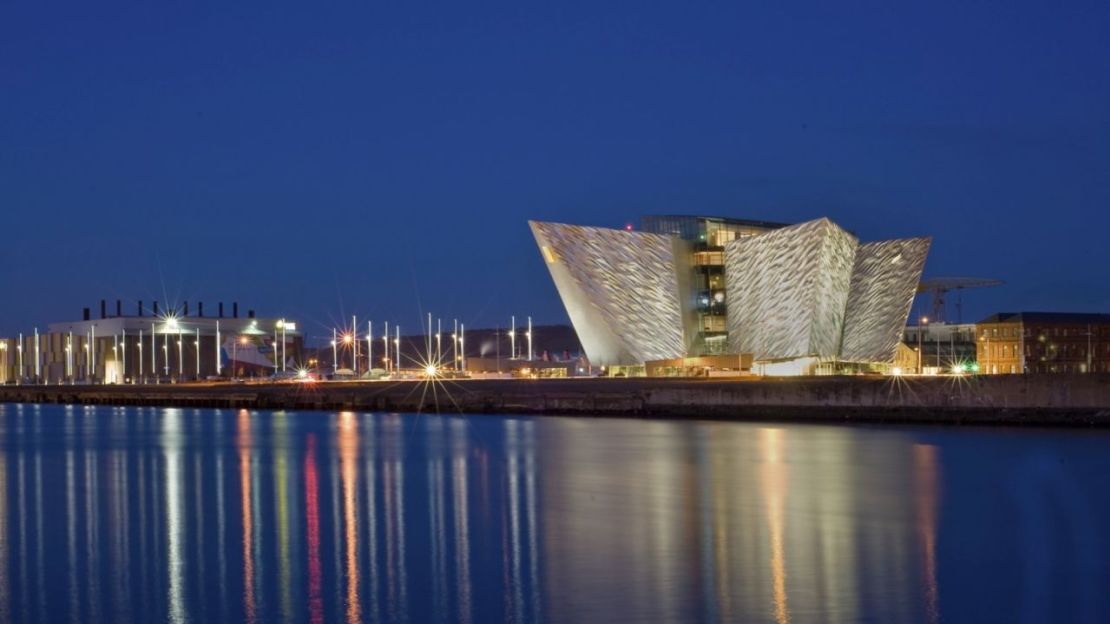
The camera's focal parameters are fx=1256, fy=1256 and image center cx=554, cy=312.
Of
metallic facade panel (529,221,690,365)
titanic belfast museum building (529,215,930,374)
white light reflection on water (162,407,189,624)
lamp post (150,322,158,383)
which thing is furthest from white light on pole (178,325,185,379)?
white light reflection on water (162,407,189,624)

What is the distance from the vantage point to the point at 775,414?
157 feet

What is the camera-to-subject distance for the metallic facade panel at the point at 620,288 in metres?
56.5

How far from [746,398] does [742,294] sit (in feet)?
40.9

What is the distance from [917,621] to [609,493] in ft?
37.8

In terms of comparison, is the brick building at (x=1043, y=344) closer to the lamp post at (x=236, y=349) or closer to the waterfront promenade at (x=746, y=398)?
the waterfront promenade at (x=746, y=398)

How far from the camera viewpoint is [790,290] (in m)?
56.9

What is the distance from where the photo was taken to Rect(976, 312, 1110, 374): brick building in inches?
3531

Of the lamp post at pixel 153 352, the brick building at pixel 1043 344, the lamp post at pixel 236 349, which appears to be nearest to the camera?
the brick building at pixel 1043 344

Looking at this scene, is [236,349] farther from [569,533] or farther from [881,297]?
[569,533]

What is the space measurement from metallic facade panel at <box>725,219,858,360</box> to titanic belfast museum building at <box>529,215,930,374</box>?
0.05 m

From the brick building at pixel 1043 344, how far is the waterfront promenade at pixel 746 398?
4116cm

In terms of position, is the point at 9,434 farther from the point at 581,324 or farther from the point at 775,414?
the point at 775,414

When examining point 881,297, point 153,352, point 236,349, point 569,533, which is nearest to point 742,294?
point 881,297

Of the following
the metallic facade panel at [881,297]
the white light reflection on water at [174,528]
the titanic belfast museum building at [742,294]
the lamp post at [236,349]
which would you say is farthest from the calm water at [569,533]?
the lamp post at [236,349]
